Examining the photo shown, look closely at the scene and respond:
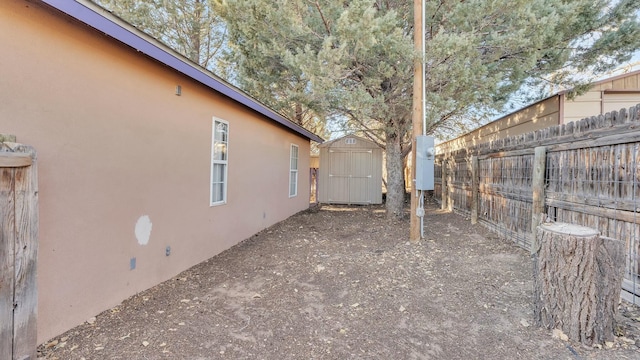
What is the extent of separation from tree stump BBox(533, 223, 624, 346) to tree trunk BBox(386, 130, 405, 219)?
5350mm

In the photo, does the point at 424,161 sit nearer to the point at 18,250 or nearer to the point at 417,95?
the point at 417,95

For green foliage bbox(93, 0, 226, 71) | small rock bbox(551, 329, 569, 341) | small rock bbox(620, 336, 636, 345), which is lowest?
small rock bbox(551, 329, 569, 341)

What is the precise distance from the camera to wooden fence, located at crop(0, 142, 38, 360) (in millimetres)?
1898

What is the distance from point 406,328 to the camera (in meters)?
2.75

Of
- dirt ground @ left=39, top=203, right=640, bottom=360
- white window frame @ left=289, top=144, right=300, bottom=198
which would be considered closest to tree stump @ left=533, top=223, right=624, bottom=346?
dirt ground @ left=39, top=203, right=640, bottom=360

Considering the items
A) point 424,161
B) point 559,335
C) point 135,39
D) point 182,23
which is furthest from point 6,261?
point 182,23

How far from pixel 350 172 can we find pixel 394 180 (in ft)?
11.6

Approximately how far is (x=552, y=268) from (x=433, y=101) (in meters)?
4.02

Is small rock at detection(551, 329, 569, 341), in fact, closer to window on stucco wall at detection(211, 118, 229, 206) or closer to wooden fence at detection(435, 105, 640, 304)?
wooden fence at detection(435, 105, 640, 304)

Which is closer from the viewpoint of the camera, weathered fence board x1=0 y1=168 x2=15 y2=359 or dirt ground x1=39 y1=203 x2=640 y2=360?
weathered fence board x1=0 y1=168 x2=15 y2=359

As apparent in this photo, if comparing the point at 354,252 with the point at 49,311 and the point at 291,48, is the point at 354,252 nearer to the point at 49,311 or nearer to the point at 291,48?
the point at 49,311

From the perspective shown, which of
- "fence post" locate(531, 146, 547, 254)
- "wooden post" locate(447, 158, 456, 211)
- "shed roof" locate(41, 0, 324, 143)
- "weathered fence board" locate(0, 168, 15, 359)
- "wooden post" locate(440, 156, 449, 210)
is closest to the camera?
"weathered fence board" locate(0, 168, 15, 359)

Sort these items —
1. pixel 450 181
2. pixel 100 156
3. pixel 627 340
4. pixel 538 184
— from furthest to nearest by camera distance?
pixel 450 181, pixel 538 184, pixel 100 156, pixel 627 340

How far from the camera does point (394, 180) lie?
26.3 ft
